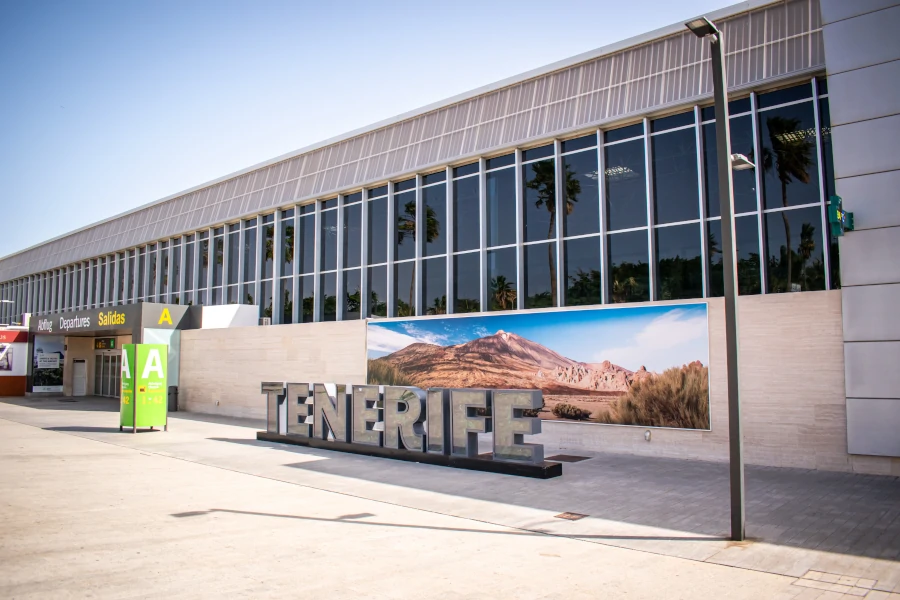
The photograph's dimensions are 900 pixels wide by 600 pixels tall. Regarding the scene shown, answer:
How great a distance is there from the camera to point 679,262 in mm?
17562

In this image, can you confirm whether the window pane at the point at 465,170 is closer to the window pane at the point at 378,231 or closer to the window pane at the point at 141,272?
the window pane at the point at 378,231

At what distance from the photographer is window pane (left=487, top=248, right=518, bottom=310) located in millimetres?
20953

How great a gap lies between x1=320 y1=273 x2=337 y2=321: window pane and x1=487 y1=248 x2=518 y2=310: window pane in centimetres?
801

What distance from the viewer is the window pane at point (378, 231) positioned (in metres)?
25.3

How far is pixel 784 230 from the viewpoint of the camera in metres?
16.1

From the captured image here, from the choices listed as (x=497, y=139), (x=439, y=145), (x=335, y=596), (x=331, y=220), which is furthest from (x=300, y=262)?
(x=335, y=596)

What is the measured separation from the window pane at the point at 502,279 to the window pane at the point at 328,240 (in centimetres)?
835

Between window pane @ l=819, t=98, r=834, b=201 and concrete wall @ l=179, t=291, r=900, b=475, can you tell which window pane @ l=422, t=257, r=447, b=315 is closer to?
concrete wall @ l=179, t=291, r=900, b=475

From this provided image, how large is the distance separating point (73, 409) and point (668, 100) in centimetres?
2782

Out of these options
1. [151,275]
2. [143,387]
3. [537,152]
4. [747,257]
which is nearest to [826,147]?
[747,257]

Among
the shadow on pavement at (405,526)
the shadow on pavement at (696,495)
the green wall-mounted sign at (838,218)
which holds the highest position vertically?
the green wall-mounted sign at (838,218)

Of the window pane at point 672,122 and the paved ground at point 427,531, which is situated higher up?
the window pane at point 672,122

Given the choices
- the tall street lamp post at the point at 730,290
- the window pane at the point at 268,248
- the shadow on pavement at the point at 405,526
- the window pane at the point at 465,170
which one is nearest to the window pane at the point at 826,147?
the tall street lamp post at the point at 730,290

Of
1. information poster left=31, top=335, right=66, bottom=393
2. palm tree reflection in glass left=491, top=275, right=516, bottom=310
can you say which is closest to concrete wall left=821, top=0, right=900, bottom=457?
palm tree reflection in glass left=491, top=275, right=516, bottom=310
